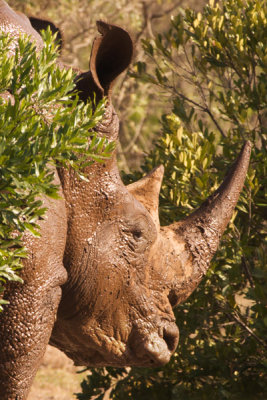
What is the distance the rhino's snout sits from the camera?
3.23 meters

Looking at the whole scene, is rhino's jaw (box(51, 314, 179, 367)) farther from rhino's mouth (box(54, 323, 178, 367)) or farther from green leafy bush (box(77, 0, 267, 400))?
green leafy bush (box(77, 0, 267, 400))

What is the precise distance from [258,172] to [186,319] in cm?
101

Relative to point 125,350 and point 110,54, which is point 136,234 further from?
point 110,54

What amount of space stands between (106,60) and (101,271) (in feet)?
2.77

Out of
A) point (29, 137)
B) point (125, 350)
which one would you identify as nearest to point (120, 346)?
point (125, 350)

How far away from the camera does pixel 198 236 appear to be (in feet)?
11.4

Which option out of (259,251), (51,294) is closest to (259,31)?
(259,251)

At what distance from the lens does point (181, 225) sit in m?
3.50

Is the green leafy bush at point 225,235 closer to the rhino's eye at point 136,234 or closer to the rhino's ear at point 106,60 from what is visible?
the rhino's eye at point 136,234

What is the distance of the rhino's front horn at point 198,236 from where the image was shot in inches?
134

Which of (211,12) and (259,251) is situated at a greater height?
(211,12)

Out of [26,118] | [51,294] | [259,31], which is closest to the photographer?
[26,118]

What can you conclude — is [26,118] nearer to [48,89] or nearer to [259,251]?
[48,89]

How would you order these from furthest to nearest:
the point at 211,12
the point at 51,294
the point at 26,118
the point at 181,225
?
the point at 211,12 → the point at 181,225 → the point at 51,294 → the point at 26,118
